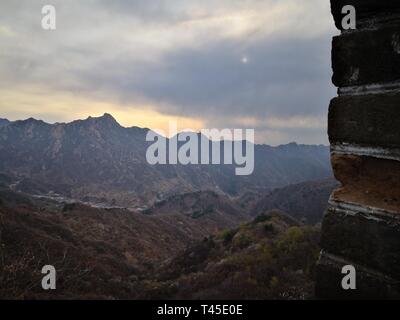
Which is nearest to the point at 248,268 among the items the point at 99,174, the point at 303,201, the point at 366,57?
the point at 366,57

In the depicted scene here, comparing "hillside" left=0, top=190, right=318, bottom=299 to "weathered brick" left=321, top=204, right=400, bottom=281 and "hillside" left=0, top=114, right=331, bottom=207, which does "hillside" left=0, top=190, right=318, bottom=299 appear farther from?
"hillside" left=0, top=114, right=331, bottom=207

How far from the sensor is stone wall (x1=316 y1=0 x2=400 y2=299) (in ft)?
4.09

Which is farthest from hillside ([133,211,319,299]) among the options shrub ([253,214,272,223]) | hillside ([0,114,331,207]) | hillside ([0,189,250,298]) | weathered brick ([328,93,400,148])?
hillside ([0,114,331,207])

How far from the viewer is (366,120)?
1300 millimetres

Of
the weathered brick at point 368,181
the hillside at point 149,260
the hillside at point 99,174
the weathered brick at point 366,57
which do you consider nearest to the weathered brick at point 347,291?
the weathered brick at point 368,181

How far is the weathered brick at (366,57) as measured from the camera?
1.25 m

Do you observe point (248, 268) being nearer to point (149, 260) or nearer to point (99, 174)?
point (149, 260)

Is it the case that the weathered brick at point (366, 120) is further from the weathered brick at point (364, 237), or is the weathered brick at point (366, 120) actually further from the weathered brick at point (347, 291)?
the weathered brick at point (347, 291)

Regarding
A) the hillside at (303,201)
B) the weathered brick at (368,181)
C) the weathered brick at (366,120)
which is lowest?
the hillside at (303,201)

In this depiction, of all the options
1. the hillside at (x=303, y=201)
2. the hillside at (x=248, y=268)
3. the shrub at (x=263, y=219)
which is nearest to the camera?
the hillside at (x=248, y=268)

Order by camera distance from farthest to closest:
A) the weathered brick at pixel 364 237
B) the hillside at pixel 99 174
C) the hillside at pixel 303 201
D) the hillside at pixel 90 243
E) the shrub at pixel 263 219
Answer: the hillside at pixel 99 174 < the hillside at pixel 303 201 < the shrub at pixel 263 219 < the hillside at pixel 90 243 < the weathered brick at pixel 364 237

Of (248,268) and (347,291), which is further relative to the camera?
(248,268)

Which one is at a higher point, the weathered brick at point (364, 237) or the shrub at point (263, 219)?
the weathered brick at point (364, 237)

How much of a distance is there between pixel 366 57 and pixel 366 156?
0.36 meters
